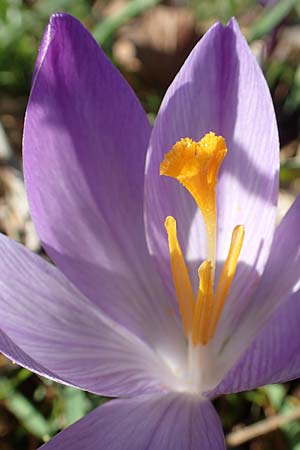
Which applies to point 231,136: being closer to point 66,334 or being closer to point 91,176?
point 91,176

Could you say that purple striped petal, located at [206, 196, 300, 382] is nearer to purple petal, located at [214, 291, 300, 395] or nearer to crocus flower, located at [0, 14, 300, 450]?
crocus flower, located at [0, 14, 300, 450]

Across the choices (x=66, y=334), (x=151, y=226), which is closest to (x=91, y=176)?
(x=151, y=226)

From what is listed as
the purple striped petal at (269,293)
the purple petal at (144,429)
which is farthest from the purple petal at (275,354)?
the purple striped petal at (269,293)

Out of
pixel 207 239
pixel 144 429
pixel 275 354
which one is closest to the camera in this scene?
pixel 275 354

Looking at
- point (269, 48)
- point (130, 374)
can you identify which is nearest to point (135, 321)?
point (130, 374)

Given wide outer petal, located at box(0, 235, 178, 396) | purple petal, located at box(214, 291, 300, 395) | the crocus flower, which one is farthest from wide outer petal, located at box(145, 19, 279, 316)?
purple petal, located at box(214, 291, 300, 395)

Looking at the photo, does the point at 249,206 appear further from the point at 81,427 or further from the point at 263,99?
the point at 81,427

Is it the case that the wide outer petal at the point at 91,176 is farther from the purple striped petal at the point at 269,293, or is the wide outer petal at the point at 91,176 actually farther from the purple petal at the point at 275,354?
the purple petal at the point at 275,354
